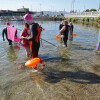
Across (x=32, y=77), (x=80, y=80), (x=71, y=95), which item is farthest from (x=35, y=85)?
(x=80, y=80)

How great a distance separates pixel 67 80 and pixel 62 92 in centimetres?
67

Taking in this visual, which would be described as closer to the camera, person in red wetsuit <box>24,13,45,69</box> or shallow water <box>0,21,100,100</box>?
shallow water <box>0,21,100,100</box>

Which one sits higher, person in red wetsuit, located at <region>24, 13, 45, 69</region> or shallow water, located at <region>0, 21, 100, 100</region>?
person in red wetsuit, located at <region>24, 13, 45, 69</region>

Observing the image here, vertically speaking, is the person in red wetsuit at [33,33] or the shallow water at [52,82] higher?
the person in red wetsuit at [33,33]

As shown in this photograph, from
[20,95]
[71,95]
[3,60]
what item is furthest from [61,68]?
[3,60]

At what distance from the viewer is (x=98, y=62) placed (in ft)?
17.1

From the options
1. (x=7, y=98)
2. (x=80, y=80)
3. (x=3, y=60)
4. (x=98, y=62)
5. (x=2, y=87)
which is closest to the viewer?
(x=7, y=98)

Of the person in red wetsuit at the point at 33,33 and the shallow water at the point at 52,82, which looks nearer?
the shallow water at the point at 52,82

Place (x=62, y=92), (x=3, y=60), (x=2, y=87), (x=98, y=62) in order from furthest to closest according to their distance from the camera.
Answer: (x=3, y=60) → (x=98, y=62) → (x=2, y=87) → (x=62, y=92)

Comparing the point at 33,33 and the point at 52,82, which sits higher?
the point at 33,33

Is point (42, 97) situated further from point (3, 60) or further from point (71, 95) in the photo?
point (3, 60)

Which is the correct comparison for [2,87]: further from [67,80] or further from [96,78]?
[96,78]

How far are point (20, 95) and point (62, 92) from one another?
44.8 inches

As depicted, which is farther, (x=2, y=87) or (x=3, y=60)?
(x=3, y=60)
